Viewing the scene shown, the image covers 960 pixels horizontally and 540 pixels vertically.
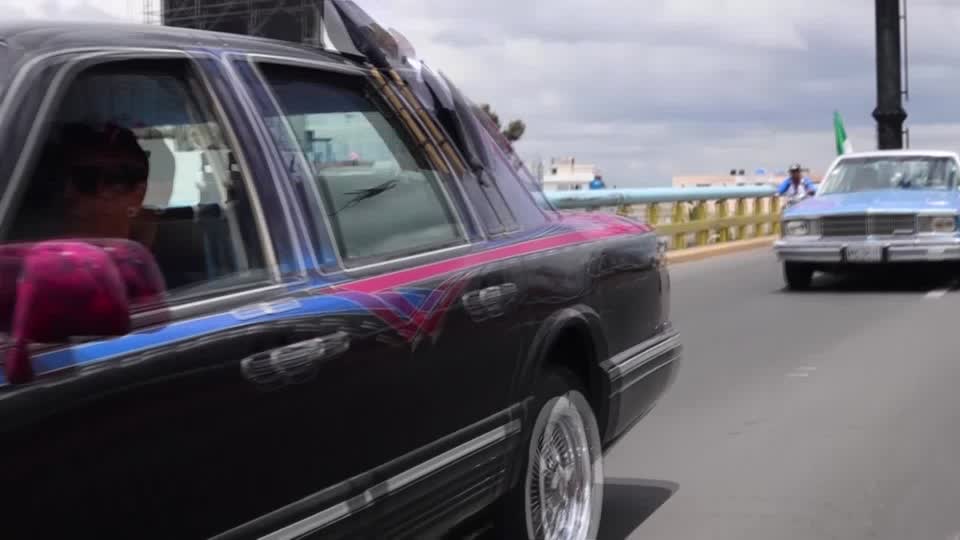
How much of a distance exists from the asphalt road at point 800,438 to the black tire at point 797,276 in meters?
3.32

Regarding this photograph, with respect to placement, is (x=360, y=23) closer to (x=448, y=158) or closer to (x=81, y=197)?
(x=448, y=158)

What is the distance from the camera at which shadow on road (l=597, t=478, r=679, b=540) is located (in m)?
5.43

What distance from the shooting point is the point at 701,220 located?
2320 cm

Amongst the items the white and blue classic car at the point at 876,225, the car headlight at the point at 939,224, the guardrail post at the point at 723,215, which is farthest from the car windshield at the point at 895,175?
the guardrail post at the point at 723,215

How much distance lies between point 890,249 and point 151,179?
13759mm

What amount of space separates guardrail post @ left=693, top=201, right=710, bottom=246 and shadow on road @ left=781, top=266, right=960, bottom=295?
4133 mm

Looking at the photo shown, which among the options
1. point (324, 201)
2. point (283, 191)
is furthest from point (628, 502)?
point (283, 191)

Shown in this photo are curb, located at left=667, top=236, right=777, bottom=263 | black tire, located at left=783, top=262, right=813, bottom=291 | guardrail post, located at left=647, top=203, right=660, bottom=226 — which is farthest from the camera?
curb, located at left=667, top=236, right=777, bottom=263

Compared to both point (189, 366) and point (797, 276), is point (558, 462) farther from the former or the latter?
point (797, 276)

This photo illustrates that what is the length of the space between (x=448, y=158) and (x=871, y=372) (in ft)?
19.6

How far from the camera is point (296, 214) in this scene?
3398 mm

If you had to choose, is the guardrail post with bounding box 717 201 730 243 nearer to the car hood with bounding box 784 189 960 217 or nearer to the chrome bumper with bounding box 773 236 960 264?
the car hood with bounding box 784 189 960 217

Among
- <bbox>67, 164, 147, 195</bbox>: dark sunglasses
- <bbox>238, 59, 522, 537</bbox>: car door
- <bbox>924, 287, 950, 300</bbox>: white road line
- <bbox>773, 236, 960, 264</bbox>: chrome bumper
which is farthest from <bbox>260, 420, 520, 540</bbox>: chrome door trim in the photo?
<bbox>773, 236, 960, 264</bbox>: chrome bumper

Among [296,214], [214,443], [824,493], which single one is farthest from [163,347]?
[824,493]
